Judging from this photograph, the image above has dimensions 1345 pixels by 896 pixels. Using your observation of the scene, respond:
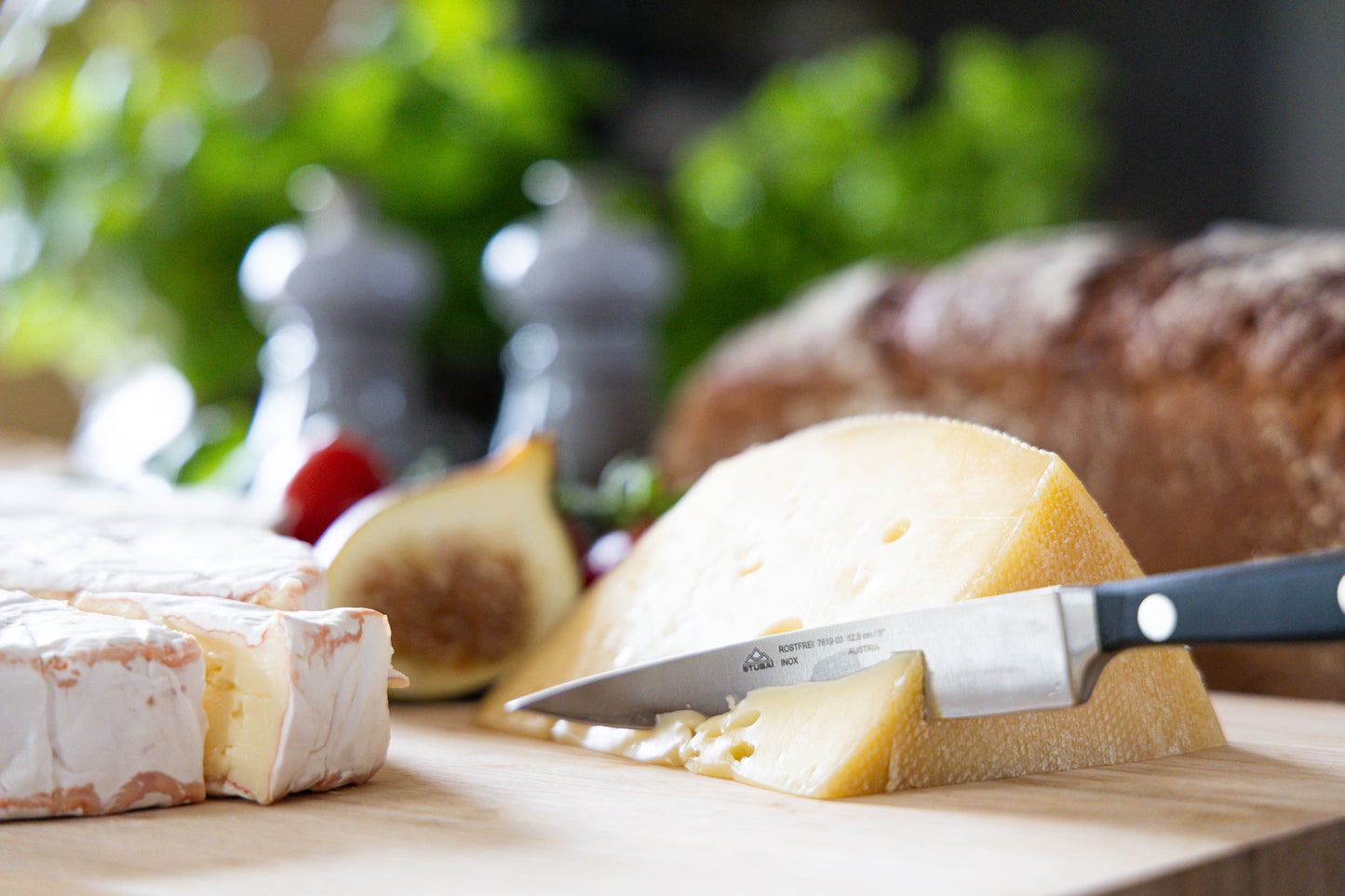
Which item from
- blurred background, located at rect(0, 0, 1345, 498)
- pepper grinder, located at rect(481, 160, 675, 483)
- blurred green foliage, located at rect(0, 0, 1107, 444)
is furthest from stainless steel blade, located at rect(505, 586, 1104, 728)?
blurred green foliage, located at rect(0, 0, 1107, 444)

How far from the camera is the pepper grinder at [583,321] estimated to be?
2.18 m

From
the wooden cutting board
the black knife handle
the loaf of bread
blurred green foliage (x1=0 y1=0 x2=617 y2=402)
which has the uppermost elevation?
blurred green foliage (x1=0 y1=0 x2=617 y2=402)

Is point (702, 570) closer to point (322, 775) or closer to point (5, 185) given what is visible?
point (322, 775)

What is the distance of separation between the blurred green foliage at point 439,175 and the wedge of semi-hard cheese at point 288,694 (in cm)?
180

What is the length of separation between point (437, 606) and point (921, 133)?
1862 millimetres

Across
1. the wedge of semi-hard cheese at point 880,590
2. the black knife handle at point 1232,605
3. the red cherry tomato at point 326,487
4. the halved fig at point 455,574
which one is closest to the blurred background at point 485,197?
the red cherry tomato at point 326,487

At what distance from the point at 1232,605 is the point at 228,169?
88.7 inches

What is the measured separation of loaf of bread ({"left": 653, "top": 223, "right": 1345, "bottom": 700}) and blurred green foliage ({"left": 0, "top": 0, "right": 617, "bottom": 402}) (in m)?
0.99

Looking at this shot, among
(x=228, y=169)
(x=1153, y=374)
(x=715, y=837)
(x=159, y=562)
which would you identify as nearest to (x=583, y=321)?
(x=228, y=169)

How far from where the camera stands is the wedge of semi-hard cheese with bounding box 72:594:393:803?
856 millimetres

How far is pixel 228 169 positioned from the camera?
8.44 ft

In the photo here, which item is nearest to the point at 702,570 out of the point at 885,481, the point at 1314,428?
the point at 885,481

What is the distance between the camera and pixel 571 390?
7.45 ft

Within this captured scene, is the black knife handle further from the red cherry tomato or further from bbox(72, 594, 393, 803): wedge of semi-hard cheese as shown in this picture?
the red cherry tomato
